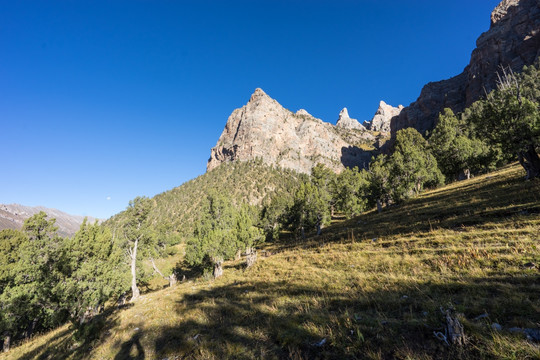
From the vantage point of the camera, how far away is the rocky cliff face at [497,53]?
360 ft

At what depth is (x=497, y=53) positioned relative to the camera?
4712 inches

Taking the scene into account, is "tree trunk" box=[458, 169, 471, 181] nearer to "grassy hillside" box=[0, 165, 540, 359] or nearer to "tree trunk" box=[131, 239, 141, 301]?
"grassy hillside" box=[0, 165, 540, 359]

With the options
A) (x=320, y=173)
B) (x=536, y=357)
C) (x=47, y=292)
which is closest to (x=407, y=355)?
(x=536, y=357)

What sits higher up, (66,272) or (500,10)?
(500,10)

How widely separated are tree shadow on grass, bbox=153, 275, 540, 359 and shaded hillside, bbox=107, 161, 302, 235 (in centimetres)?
10473

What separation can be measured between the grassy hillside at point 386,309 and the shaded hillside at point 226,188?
333 feet

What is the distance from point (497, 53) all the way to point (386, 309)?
193479mm

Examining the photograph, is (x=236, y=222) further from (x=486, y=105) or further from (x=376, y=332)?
(x=486, y=105)

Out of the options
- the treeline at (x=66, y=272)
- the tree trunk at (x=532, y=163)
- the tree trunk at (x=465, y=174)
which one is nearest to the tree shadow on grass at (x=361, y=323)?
the treeline at (x=66, y=272)

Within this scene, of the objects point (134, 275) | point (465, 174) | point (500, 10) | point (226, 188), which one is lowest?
point (134, 275)

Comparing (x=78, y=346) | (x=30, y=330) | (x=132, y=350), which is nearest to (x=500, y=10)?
(x=132, y=350)

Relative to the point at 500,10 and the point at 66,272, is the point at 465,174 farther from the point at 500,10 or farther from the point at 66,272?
the point at 500,10

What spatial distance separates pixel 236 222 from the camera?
3431 centimetres

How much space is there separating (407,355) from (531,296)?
4684mm
